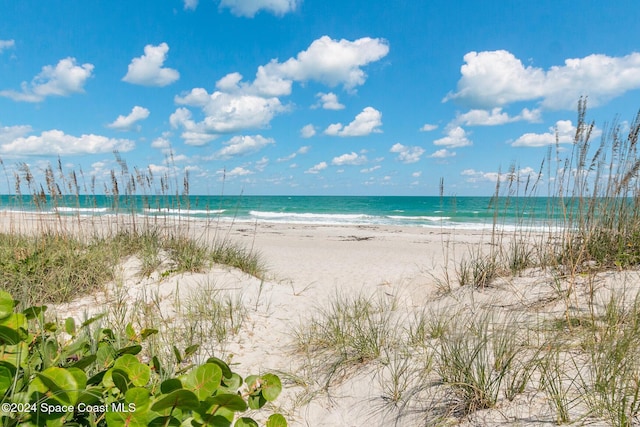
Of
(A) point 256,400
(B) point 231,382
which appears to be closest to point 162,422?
(B) point 231,382

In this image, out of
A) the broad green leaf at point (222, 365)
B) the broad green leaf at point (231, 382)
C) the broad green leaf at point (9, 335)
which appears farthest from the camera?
the broad green leaf at point (231, 382)

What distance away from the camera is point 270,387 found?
165cm

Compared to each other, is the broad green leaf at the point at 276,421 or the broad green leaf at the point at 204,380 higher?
the broad green leaf at the point at 204,380

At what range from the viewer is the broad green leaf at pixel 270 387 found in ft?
5.31

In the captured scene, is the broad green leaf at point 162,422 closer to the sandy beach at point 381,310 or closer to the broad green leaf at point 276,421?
the broad green leaf at point 276,421

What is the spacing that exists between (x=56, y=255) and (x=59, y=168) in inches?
92.2

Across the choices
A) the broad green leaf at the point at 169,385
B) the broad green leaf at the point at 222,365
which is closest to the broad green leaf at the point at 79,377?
the broad green leaf at the point at 169,385

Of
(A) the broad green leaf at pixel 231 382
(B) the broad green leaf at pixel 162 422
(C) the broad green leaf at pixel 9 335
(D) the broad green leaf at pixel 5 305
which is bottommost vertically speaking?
(A) the broad green leaf at pixel 231 382

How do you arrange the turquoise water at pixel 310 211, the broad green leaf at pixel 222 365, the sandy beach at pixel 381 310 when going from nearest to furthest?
the broad green leaf at pixel 222 365 < the sandy beach at pixel 381 310 < the turquoise water at pixel 310 211

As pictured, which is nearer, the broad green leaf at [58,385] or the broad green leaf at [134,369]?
the broad green leaf at [58,385]

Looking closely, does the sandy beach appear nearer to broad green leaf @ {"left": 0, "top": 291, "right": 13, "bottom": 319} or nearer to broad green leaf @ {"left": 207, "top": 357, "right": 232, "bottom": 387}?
broad green leaf @ {"left": 207, "top": 357, "right": 232, "bottom": 387}

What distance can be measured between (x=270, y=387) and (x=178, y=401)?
1.76 feet

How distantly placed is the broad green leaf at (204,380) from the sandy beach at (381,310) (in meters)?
1.11

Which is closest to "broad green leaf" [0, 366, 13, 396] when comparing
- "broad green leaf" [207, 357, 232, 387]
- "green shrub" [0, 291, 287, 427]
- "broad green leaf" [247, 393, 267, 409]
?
"green shrub" [0, 291, 287, 427]
